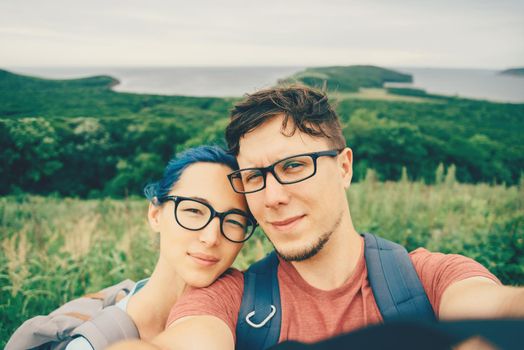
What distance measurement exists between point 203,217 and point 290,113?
0.77 m

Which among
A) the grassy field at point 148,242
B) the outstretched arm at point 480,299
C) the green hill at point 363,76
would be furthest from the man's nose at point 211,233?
the green hill at point 363,76

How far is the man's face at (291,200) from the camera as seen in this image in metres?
2.13

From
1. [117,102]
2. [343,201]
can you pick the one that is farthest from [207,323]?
[117,102]

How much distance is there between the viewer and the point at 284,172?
2.16 metres

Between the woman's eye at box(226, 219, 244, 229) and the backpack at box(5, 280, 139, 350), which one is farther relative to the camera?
the woman's eye at box(226, 219, 244, 229)

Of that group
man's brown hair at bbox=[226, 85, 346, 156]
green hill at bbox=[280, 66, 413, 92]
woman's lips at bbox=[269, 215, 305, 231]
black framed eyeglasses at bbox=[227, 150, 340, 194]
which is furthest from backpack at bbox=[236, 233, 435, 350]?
green hill at bbox=[280, 66, 413, 92]

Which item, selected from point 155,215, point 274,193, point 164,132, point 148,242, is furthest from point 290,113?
point 164,132

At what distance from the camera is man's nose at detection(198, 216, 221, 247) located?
205cm

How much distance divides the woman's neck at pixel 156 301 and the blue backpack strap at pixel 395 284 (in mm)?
1116

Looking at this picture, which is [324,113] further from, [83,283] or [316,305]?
[83,283]

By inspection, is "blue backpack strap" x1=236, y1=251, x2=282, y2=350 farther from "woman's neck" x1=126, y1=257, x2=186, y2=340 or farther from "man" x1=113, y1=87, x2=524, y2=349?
"woman's neck" x1=126, y1=257, x2=186, y2=340

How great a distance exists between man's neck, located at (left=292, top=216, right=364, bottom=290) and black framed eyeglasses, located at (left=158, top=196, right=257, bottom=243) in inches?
15.7

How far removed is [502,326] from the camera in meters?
0.64

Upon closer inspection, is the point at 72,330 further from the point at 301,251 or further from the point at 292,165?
the point at 292,165
